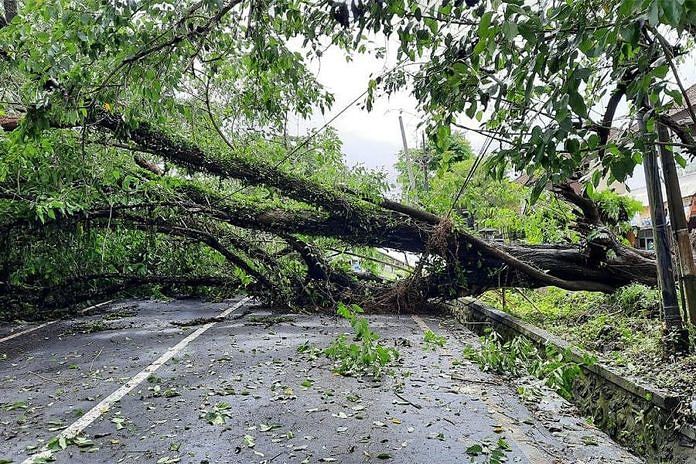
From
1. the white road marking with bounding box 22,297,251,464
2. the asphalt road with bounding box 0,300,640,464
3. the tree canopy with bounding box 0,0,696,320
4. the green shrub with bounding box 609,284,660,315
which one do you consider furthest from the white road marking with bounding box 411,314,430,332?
the white road marking with bounding box 22,297,251,464

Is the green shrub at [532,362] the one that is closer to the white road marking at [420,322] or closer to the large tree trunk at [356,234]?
the white road marking at [420,322]

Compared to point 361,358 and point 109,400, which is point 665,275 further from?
point 109,400

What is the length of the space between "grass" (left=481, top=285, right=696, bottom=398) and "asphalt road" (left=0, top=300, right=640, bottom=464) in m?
0.79

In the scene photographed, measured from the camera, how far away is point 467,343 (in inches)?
310

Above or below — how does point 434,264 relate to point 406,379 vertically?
above

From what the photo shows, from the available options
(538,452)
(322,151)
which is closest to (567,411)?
(538,452)

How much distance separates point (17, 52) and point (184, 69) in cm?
155

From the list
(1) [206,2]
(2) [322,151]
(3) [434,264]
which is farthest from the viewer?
(2) [322,151]

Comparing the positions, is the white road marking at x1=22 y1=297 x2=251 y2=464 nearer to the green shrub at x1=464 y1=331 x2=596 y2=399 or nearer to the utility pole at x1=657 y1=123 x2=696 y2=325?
the green shrub at x1=464 y1=331 x2=596 y2=399

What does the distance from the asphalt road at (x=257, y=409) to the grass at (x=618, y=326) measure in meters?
0.79

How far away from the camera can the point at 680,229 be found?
515 centimetres

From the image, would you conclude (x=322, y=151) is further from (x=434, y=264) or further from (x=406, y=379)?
(x=406, y=379)

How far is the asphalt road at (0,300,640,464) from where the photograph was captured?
3.82m

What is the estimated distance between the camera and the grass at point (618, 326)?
4898 millimetres
